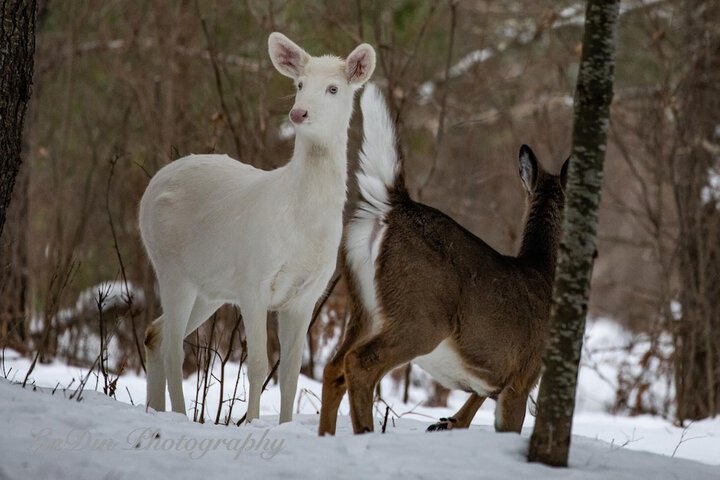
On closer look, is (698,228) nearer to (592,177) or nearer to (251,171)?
(251,171)

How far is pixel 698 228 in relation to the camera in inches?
336

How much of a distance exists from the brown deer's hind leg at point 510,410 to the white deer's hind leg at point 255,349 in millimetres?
1236

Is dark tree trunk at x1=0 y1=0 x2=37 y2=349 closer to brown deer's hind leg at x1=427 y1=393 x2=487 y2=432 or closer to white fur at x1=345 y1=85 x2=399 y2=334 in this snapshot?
white fur at x1=345 y1=85 x2=399 y2=334

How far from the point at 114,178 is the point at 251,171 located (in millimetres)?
6605

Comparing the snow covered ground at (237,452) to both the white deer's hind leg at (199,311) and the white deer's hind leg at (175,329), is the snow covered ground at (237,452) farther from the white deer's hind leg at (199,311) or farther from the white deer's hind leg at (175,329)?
the white deer's hind leg at (199,311)

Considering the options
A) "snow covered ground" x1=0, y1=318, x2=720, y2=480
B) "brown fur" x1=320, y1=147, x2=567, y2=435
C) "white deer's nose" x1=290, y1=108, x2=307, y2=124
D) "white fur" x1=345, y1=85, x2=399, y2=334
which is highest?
"white deer's nose" x1=290, y1=108, x2=307, y2=124

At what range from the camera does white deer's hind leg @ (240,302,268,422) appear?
16.3 feet

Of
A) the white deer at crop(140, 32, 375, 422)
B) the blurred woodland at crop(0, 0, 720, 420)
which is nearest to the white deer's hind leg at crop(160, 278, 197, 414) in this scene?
the white deer at crop(140, 32, 375, 422)

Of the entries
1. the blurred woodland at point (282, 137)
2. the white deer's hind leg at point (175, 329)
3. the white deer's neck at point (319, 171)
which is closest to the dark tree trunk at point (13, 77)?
the blurred woodland at point (282, 137)

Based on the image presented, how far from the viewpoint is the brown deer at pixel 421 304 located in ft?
14.8

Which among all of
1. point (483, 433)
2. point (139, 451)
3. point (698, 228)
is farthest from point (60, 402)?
point (698, 228)

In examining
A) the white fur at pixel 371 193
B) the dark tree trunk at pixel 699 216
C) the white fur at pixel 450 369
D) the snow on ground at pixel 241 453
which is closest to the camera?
the snow on ground at pixel 241 453

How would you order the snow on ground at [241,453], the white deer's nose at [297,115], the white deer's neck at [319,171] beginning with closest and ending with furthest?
the snow on ground at [241,453]
the white deer's nose at [297,115]
the white deer's neck at [319,171]

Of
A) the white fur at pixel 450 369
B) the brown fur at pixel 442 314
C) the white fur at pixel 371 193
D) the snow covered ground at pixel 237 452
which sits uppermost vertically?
the white fur at pixel 371 193
